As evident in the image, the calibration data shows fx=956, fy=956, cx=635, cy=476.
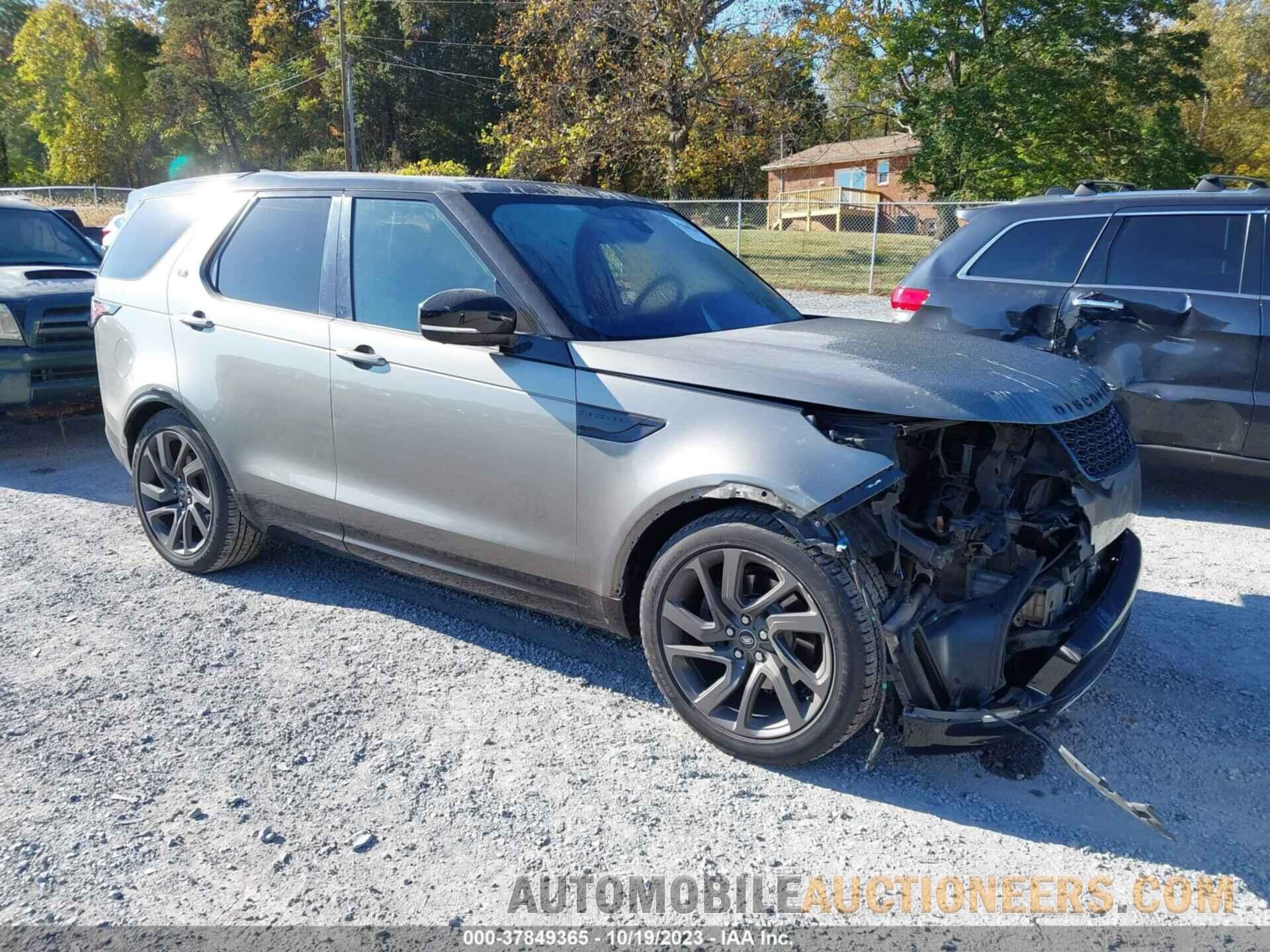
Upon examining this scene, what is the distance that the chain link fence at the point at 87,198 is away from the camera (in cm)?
2922

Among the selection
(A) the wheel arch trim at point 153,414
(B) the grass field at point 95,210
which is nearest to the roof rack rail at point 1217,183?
(A) the wheel arch trim at point 153,414

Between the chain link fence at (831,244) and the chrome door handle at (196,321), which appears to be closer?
the chrome door handle at (196,321)

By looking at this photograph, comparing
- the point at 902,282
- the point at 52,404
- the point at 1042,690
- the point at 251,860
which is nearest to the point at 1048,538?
the point at 1042,690

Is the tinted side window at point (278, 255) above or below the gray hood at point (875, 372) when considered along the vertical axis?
above

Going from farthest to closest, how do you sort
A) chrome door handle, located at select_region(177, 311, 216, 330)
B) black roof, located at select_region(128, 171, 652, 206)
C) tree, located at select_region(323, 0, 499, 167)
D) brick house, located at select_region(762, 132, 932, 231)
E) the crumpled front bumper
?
tree, located at select_region(323, 0, 499, 167)
brick house, located at select_region(762, 132, 932, 231)
chrome door handle, located at select_region(177, 311, 216, 330)
black roof, located at select_region(128, 171, 652, 206)
the crumpled front bumper

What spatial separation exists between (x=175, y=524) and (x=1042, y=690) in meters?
4.02

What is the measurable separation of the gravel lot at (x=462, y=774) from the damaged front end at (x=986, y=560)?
371 millimetres

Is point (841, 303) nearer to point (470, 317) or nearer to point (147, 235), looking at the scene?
point (147, 235)

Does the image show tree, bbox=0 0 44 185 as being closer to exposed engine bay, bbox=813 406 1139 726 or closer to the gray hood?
the gray hood

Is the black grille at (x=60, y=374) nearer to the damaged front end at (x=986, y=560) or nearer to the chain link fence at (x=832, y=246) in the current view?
the damaged front end at (x=986, y=560)

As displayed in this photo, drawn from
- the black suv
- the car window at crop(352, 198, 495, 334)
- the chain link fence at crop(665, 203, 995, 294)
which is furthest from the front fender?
the chain link fence at crop(665, 203, 995, 294)

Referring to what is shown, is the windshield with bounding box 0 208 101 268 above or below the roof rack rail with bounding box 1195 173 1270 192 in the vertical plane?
below

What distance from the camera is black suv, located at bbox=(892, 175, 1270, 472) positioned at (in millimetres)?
5371

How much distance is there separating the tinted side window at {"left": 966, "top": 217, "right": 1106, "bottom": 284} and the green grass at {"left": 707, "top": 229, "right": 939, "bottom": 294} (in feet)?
40.2
